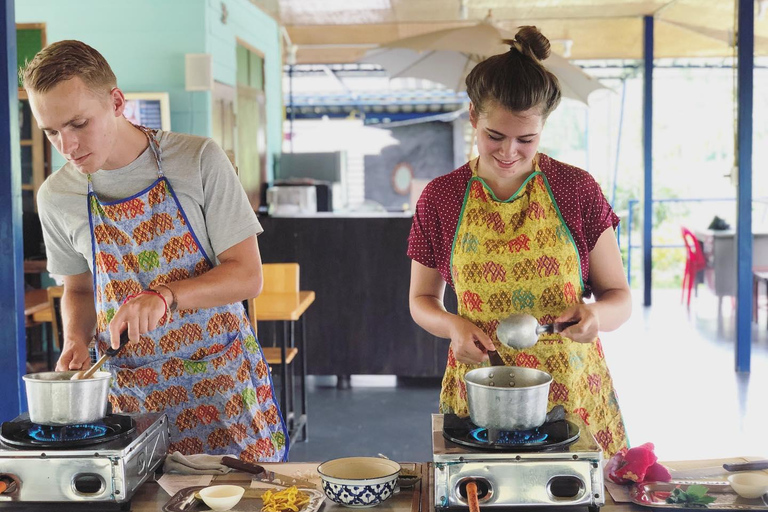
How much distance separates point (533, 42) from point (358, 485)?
1.02m

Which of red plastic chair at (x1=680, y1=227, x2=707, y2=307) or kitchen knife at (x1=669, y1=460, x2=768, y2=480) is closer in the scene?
kitchen knife at (x1=669, y1=460, x2=768, y2=480)

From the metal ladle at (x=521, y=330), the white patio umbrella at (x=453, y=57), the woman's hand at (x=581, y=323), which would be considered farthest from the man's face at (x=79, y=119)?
the white patio umbrella at (x=453, y=57)

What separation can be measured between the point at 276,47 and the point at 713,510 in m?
9.79

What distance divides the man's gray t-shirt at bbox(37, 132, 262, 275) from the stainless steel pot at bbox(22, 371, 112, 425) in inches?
21.6

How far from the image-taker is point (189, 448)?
2.06 metres

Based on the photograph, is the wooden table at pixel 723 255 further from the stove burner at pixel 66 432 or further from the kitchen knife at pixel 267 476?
the stove burner at pixel 66 432

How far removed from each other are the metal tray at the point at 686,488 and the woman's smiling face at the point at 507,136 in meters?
0.72

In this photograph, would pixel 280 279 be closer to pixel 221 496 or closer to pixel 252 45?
pixel 221 496

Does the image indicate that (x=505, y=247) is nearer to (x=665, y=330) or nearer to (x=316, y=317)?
(x=316, y=317)

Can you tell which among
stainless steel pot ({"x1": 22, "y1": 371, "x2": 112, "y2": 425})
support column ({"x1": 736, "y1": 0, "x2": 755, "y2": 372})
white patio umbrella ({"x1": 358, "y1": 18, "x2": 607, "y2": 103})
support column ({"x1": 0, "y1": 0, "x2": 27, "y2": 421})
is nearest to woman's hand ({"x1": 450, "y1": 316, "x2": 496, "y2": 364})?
stainless steel pot ({"x1": 22, "y1": 371, "x2": 112, "y2": 425})

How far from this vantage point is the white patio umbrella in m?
6.91

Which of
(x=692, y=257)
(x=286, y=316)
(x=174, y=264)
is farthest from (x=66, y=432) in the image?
(x=692, y=257)

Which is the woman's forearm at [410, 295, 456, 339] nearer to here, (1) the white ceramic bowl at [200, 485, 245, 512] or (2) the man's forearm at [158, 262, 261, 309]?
(2) the man's forearm at [158, 262, 261, 309]

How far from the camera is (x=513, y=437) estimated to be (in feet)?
4.99
